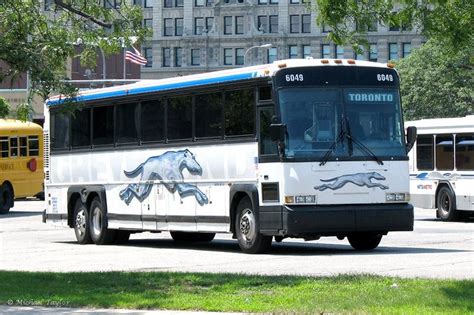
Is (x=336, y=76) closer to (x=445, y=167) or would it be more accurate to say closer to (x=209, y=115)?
(x=209, y=115)

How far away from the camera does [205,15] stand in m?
142

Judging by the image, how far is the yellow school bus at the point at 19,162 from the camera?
147 feet

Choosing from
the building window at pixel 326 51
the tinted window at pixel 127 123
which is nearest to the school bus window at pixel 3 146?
the tinted window at pixel 127 123

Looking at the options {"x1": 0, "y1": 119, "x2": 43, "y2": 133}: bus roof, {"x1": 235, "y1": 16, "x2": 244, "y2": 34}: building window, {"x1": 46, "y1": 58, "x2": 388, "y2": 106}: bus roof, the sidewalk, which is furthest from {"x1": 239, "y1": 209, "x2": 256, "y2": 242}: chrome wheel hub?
{"x1": 235, "y1": 16, "x2": 244, "y2": 34}: building window

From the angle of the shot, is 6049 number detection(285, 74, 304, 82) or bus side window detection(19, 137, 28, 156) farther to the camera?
bus side window detection(19, 137, 28, 156)

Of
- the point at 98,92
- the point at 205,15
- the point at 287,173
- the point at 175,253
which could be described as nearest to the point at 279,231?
the point at 287,173

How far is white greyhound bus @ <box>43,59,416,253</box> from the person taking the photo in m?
22.5

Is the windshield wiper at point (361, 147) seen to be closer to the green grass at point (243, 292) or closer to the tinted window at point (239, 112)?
the tinted window at point (239, 112)

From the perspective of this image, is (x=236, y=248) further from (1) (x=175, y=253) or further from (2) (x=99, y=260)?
(2) (x=99, y=260)

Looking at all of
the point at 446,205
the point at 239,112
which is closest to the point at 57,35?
the point at 239,112

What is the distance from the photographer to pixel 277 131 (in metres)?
22.3

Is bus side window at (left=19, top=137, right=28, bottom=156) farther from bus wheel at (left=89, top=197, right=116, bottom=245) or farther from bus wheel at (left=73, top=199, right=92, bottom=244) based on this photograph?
bus wheel at (left=89, top=197, right=116, bottom=245)

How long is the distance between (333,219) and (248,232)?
1613 mm

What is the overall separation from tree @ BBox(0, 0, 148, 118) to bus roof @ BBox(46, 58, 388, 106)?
4.00ft
